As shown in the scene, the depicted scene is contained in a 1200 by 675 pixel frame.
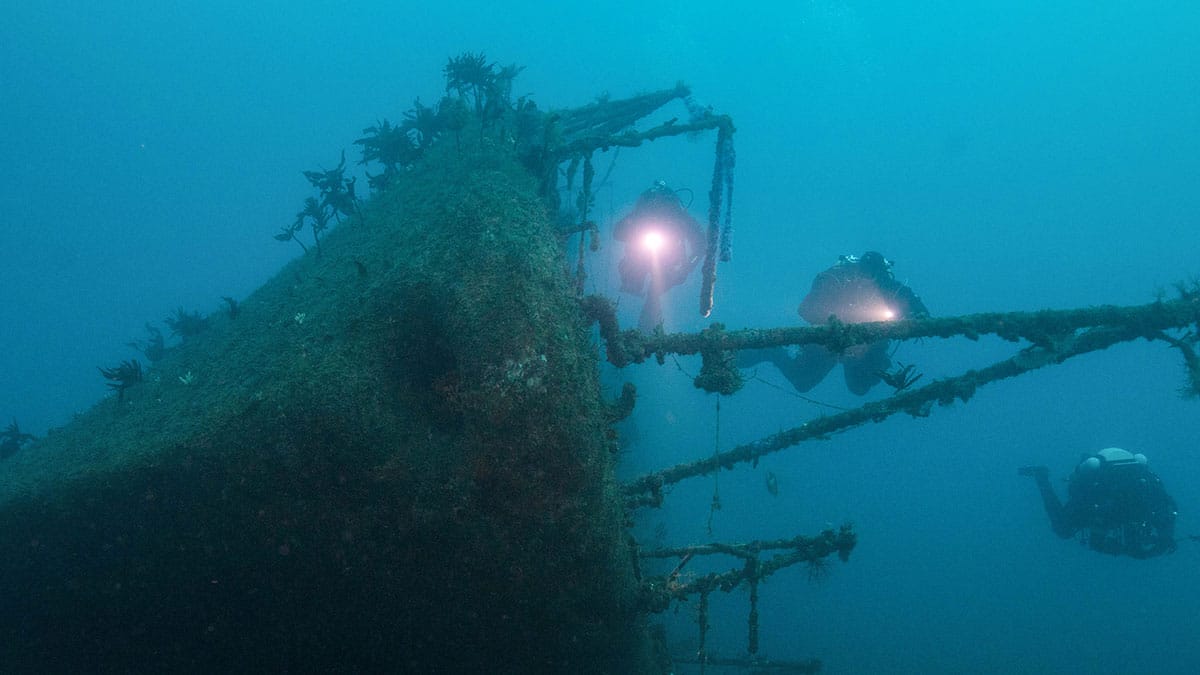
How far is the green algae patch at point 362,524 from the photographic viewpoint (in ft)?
11.6

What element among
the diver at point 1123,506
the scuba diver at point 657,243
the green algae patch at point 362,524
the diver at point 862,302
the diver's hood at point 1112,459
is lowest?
the green algae patch at point 362,524

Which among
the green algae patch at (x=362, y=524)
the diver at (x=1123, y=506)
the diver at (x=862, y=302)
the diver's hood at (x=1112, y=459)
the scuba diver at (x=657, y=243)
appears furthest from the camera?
the scuba diver at (x=657, y=243)

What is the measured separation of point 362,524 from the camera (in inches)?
141

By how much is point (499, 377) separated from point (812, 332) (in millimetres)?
3858

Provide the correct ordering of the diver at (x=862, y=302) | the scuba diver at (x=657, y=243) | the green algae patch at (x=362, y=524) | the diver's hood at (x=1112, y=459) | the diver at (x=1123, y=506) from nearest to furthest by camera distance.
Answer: the green algae patch at (x=362, y=524)
the diver at (x=862, y=302)
the diver at (x=1123, y=506)
the diver's hood at (x=1112, y=459)
the scuba diver at (x=657, y=243)

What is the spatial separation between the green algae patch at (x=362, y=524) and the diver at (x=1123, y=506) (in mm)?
16607

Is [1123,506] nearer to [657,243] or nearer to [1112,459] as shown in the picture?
[1112,459]

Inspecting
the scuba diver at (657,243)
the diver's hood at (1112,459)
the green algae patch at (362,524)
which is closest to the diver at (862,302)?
the scuba diver at (657,243)

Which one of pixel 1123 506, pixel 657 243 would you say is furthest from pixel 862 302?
pixel 1123 506

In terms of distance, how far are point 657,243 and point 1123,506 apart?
45.9 ft

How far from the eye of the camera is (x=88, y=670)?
3.51m

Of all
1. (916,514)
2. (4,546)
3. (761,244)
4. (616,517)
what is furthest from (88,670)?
(761,244)

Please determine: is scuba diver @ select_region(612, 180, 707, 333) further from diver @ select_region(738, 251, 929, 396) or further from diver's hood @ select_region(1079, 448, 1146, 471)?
diver's hood @ select_region(1079, 448, 1146, 471)

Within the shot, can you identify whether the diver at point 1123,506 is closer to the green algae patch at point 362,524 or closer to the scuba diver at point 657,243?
the scuba diver at point 657,243
